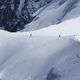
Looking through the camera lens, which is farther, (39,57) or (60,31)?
(60,31)

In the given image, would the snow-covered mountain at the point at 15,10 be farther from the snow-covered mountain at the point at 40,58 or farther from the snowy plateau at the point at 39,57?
the snow-covered mountain at the point at 40,58

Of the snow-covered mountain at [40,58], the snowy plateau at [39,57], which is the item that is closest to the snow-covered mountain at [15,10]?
the snowy plateau at [39,57]

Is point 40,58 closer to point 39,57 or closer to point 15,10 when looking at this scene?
point 39,57

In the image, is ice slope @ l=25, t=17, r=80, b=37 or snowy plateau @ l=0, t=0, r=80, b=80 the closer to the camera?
snowy plateau @ l=0, t=0, r=80, b=80

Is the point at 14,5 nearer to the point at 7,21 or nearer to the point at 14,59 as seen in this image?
the point at 7,21

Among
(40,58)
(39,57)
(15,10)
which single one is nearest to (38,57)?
(39,57)

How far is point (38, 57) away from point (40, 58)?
0.23 m

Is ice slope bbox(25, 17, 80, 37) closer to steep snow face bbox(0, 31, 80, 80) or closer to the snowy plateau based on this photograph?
the snowy plateau

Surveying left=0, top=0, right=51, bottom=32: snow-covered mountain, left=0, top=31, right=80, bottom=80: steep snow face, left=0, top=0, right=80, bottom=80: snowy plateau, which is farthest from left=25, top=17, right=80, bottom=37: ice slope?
left=0, top=0, right=51, bottom=32: snow-covered mountain

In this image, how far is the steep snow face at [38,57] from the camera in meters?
17.1

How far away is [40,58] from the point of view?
19469 mm

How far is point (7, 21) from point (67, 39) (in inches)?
4583

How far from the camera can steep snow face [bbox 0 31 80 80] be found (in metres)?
17.1

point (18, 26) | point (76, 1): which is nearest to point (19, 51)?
point (76, 1)
